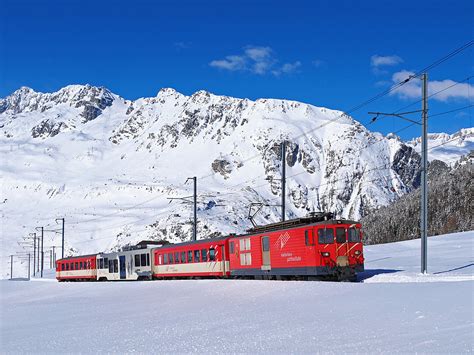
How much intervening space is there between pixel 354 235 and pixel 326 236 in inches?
67.6

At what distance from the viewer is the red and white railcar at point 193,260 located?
37.3m

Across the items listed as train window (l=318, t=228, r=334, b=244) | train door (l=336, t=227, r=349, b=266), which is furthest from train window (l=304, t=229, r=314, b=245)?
train door (l=336, t=227, r=349, b=266)

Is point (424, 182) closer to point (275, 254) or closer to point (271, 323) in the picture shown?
point (275, 254)

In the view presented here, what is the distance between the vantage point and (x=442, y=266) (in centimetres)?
2944

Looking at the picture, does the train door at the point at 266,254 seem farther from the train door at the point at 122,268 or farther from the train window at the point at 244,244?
the train door at the point at 122,268

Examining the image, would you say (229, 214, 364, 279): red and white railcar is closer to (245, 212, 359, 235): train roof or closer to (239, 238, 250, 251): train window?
(245, 212, 359, 235): train roof

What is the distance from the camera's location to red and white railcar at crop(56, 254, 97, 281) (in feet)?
193

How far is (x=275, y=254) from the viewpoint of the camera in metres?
30.6

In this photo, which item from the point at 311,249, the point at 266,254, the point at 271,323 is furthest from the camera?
the point at 266,254

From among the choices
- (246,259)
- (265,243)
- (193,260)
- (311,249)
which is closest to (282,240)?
(265,243)

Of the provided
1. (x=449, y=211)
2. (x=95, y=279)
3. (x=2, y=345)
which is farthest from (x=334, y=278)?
(x=449, y=211)

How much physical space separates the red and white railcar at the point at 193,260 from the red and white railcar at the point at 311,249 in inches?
206

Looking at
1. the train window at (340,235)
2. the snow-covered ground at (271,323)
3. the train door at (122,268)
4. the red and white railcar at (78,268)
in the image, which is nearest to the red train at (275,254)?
the train window at (340,235)

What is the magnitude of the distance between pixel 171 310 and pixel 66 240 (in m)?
190
